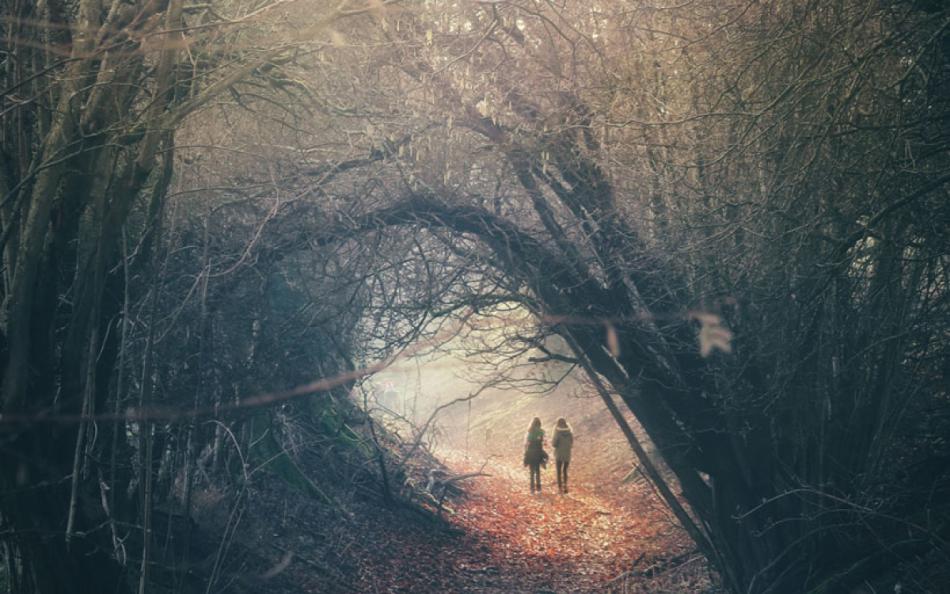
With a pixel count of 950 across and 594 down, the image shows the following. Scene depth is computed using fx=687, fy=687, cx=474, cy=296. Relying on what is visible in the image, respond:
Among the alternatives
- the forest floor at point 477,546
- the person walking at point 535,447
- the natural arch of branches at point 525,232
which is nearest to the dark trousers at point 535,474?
the person walking at point 535,447

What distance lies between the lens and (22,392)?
4.12 metres

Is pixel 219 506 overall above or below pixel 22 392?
below

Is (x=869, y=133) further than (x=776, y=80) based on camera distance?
No

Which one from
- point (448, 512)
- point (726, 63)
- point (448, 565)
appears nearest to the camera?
point (726, 63)

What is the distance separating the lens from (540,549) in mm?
11227

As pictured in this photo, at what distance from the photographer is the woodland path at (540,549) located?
9.41 metres

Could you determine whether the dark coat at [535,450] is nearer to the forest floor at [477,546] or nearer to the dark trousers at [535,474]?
the dark trousers at [535,474]

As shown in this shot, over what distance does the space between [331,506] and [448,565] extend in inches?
84.7

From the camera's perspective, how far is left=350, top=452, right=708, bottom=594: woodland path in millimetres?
9406

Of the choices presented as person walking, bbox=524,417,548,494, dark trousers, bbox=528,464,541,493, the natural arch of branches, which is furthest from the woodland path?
the natural arch of branches

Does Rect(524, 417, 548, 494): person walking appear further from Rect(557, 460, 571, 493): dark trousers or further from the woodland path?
the woodland path

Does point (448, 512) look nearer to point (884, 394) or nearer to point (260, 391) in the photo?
point (260, 391)

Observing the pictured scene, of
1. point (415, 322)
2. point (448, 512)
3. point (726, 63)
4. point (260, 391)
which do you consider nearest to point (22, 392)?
point (260, 391)

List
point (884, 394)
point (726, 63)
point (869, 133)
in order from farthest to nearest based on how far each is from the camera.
A: point (884, 394) → point (726, 63) → point (869, 133)
